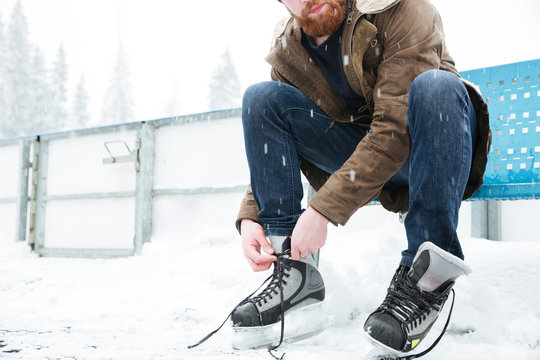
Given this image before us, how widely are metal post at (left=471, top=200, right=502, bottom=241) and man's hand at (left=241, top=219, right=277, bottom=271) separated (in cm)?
304

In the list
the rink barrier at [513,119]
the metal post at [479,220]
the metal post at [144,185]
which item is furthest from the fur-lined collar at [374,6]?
the metal post at [144,185]

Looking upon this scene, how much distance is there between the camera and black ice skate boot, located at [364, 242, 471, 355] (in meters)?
1.08

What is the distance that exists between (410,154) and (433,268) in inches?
16.4

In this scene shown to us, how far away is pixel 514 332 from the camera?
1589 mm

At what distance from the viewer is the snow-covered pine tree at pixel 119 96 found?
2836 cm

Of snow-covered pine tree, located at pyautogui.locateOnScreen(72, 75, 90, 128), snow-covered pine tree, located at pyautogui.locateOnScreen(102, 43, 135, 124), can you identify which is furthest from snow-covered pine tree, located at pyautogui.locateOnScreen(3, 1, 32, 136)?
snow-covered pine tree, located at pyautogui.locateOnScreen(102, 43, 135, 124)

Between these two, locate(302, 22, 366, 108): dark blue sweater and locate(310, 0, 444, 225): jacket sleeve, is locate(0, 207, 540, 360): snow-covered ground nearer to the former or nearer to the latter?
locate(310, 0, 444, 225): jacket sleeve

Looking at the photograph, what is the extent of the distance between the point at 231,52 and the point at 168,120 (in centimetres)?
2123

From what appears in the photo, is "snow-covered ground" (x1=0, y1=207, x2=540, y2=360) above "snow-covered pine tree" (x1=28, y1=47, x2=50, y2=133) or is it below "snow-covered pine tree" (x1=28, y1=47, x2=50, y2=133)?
below

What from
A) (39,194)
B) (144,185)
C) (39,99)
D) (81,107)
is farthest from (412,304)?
(81,107)

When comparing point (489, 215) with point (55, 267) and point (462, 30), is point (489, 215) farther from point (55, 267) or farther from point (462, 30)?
point (462, 30)

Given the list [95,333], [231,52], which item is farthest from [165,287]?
→ [231,52]

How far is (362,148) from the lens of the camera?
1287 millimetres

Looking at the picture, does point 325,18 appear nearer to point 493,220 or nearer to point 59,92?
point 493,220
